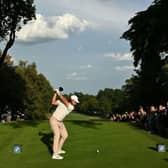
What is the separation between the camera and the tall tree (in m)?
47.0

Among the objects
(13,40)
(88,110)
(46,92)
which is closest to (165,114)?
(13,40)

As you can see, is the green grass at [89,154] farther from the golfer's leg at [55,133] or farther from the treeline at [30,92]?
the treeline at [30,92]

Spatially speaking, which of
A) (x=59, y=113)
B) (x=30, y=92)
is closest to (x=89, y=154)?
(x=59, y=113)

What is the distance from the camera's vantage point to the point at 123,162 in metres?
17.4

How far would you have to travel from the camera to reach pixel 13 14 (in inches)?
1871

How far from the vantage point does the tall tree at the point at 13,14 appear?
1849 inches

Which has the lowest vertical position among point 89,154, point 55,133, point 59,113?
point 89,154

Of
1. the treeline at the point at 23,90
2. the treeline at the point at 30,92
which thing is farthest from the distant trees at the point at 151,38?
the treeline at the point at 23,90

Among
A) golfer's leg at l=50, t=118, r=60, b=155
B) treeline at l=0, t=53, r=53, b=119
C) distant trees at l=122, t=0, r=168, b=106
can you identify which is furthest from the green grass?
treeline at l=0, t=53, r=53, b=119

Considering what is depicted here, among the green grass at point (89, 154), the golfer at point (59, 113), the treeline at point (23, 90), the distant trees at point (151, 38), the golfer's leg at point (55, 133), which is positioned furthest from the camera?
the treeline at point (23, 90)

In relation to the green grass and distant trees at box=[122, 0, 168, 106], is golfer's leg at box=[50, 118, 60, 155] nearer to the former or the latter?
the green grass

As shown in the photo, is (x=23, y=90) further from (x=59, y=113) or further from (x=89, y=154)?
(x=59, y=113)

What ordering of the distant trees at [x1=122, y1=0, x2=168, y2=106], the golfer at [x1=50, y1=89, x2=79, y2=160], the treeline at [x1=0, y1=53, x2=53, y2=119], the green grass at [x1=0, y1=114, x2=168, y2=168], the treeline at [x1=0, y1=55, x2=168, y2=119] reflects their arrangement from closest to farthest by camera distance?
the green grass at [x1=0, y1=114, x2=168, y2=168] < the golfer at [x1=50, y1=89, x2=79, y2=160] < the distant trees at [x1=122, y1=0, x2=168, y2=106] < the treeline at [x1=0, y1=55, x2=168, y2=119] < the treeline at [x1=0, y1=53, x2=53, y2=119]

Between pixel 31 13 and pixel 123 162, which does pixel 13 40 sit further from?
pixel 123 162
